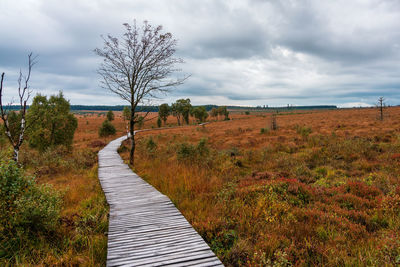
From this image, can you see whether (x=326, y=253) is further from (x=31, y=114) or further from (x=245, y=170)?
(x=31, y=114)

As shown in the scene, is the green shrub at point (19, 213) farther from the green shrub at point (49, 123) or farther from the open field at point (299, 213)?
the green shrub at point (49, 123)

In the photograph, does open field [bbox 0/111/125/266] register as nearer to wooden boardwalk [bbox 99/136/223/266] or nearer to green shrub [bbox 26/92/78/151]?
wooden boardwalk [bbox 99/136/223/266]

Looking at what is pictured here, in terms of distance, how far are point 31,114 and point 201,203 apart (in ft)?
43.8

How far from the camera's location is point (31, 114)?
1246 cm

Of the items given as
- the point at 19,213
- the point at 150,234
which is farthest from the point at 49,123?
the point at 150,234

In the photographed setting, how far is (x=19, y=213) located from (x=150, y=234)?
2.36 metres

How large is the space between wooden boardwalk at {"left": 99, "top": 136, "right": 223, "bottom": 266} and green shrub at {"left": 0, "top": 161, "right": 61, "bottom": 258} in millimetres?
1249

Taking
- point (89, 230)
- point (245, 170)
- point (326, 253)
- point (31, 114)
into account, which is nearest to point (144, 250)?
point (89, 230)

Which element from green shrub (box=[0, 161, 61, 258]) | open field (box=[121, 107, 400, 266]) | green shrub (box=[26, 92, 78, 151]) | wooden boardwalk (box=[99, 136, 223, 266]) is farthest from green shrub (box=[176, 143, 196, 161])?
green shrub (box=[26, 92, 78, 151])

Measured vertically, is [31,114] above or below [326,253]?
above

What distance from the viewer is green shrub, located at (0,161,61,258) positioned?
11.1ft

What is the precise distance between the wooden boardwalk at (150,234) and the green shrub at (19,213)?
4.10 ft

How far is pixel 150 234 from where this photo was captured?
3.69m

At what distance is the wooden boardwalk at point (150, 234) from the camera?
9.76 ft
